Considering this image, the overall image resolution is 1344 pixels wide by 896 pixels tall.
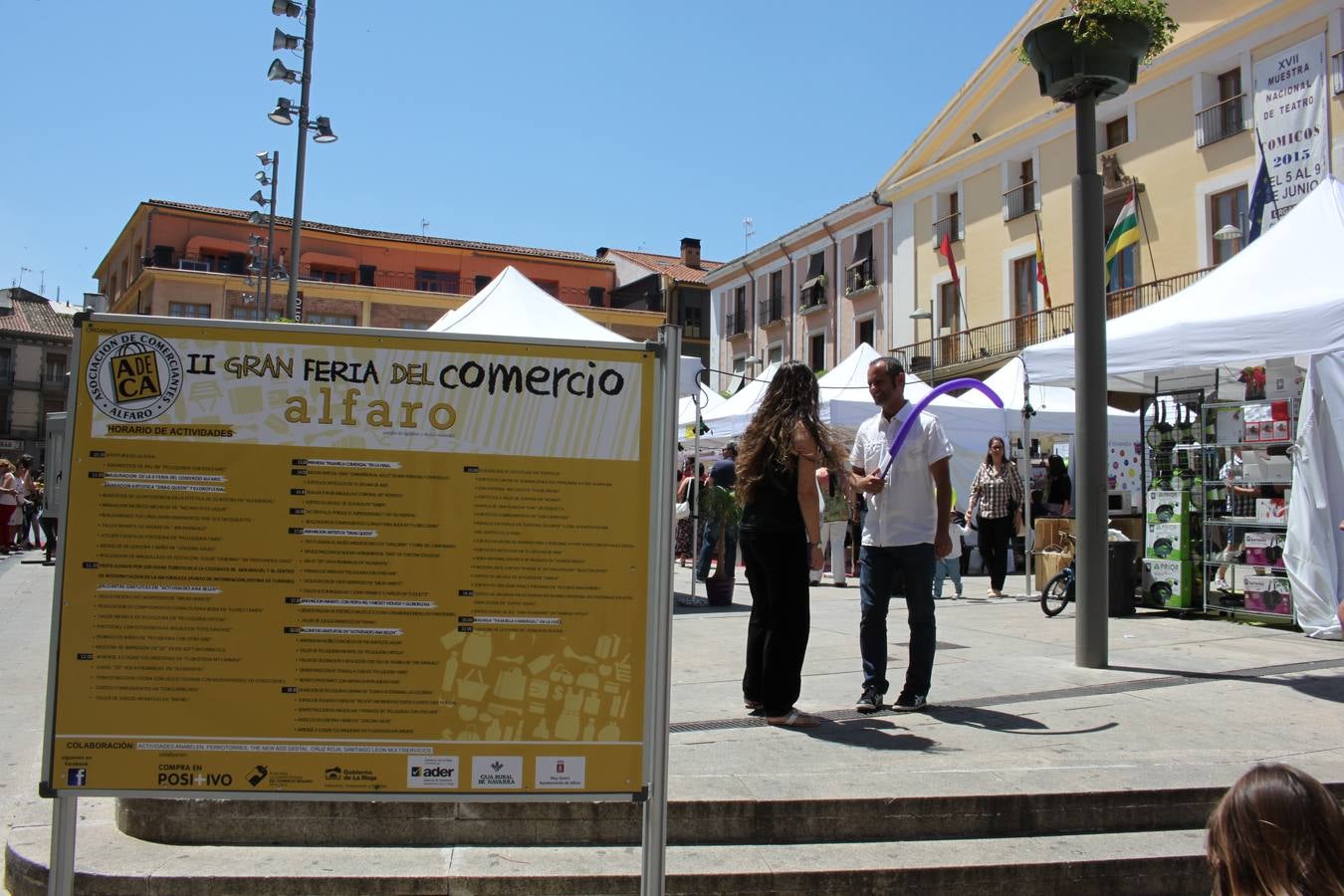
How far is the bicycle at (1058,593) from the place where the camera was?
9.25 m

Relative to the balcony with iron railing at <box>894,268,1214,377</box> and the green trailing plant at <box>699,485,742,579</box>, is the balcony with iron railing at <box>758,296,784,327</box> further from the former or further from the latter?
the green trailing plant at <box>699,485,742,579</box>

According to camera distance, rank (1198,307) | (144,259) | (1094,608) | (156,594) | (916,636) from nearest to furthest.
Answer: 1. (156,594)
2. (916,636)
3. (1094,608)
4. (1198,307)
5. (144,259)

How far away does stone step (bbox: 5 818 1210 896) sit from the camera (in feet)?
11.2

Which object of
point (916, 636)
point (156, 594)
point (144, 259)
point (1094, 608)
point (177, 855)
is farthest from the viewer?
point (144, 259)

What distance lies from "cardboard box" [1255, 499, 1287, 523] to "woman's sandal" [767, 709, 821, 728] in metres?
5.37

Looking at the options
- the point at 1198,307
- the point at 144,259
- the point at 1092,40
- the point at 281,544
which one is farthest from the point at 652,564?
the point at 144,259

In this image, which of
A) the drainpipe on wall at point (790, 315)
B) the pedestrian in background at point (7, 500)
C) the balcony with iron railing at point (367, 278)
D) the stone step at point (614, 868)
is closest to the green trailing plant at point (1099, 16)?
the stone step at point (614, 868)

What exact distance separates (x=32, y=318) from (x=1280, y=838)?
265 ft

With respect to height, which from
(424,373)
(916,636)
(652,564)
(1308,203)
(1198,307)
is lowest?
(916,636)

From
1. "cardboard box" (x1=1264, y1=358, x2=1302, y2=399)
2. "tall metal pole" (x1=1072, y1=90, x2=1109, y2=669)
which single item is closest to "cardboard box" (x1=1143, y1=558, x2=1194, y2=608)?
"cardboard box" (x1=1264, y1=358, x2=1302, y2=399)

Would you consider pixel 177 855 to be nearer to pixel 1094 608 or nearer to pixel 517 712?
pixel 517 712

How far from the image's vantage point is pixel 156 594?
272 centimetres

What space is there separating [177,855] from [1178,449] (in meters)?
8.48

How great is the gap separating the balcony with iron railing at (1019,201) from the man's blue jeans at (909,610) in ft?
83.9
